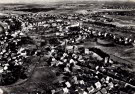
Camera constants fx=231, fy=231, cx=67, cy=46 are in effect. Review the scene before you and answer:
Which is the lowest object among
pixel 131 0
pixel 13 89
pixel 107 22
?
pixel 13 89

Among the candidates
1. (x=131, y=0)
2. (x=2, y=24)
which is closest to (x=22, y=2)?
(x=2, y=24)

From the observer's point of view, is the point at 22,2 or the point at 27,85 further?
the point at 22,2

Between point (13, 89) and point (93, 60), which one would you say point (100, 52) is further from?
point (13, 89)

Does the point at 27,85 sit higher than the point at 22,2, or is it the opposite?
the point at 22,2

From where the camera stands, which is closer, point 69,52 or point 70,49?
point 69,52

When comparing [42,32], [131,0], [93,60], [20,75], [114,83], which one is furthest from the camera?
[131,0]

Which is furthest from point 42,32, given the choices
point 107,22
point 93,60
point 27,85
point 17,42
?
point 27,85

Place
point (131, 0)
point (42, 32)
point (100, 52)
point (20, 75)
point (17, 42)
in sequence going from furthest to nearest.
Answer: point (131, 0) < point (42, 32) < point (17, 42) < point (100, 52) < point (20, 75)
